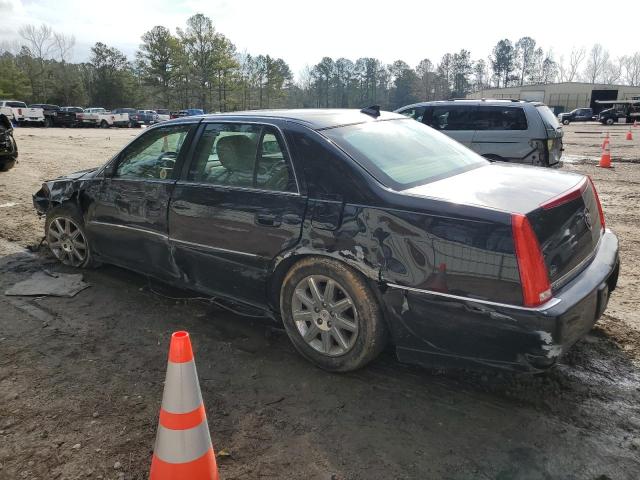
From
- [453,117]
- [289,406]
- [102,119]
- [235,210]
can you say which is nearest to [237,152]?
[235,210]

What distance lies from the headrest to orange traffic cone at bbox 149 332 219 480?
1.73 meters

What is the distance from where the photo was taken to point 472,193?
2859mm

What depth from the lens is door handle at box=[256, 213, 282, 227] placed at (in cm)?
327

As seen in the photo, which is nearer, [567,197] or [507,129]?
[567,197]

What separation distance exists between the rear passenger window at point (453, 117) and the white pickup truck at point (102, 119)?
118 ft

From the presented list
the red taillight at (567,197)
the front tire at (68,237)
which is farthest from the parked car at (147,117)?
the red taillight at (567,197)

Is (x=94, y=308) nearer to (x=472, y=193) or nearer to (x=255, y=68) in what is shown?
(x=472, y=193)

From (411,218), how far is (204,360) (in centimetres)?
176

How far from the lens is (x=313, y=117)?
3.57m

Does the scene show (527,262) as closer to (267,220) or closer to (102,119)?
(267,220)

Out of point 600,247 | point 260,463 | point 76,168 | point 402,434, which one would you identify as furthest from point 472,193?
point 76,168

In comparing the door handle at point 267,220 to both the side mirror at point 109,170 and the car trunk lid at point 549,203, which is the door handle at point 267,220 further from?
the side mirror at point 109,170

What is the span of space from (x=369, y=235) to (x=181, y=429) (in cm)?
144

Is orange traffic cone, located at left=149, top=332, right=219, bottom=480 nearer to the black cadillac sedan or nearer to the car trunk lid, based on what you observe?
the black cadillac sedan
